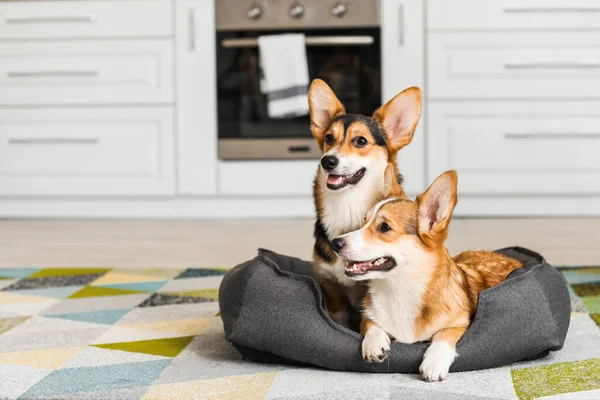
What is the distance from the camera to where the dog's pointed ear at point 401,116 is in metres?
1.83

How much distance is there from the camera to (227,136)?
411 cm

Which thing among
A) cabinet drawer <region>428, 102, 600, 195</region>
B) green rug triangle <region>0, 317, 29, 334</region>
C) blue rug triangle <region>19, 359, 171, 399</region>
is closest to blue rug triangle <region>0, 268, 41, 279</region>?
green rug triangle <region>0, 317, 29, 334</region>

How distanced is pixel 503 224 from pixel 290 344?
2390mm

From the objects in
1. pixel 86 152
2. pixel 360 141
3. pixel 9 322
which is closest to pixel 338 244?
pixel 360 141

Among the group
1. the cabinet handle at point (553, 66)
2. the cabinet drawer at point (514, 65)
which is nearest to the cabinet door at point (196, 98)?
the cabinet drawer at point (514, 65)

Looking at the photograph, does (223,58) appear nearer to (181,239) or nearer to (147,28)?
(147,28)

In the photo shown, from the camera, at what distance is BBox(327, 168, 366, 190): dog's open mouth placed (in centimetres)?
175

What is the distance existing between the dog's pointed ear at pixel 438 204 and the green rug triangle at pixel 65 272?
5.11ft

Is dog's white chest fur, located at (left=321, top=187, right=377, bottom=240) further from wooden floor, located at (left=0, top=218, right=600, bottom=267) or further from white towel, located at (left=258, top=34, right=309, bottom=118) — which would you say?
white towel, located at (left=258, top=34, right=309, bottom=118)

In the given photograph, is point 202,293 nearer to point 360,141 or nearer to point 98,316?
point 98,316

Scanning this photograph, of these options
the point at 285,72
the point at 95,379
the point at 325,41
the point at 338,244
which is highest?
the point at 325,41

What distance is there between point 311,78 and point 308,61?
86mm

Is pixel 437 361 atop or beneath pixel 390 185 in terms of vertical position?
beneath

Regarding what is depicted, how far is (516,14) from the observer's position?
12.9 feet
